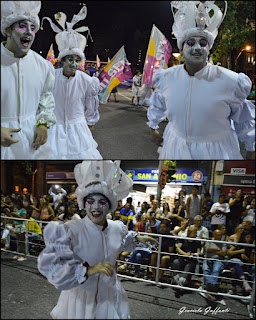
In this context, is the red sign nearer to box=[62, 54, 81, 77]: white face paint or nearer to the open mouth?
box=[62, 54, 81, 77]: white face paint

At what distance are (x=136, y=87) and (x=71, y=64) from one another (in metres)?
0.28

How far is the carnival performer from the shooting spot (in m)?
1.49

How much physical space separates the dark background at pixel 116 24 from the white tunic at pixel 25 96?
8 cm

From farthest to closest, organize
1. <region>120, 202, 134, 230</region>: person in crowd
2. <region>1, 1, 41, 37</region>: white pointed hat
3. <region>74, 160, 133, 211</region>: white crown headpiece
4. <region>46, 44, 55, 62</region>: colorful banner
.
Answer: <region>120, 202, 134, 230</region>: person in crowd < <region>74, 160, 133, 211</region>: white crown headpiece < <region>46, 44, 55, 62</region>: colorful banner < <region>1, 1, 41, 37</region>: white pointed hat

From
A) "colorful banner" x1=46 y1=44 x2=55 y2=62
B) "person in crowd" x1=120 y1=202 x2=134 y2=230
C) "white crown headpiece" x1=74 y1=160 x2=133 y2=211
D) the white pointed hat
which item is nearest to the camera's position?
the white pointed hat

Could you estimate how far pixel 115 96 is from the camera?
1.56 meters

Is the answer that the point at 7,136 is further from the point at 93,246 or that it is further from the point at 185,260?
the point at 185,260

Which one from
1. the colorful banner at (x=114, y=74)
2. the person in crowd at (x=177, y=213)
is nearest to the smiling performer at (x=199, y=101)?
the colorful banner at (x=114, y=74)

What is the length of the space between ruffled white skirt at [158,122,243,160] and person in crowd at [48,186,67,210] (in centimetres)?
48

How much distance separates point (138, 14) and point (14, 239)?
1.17m

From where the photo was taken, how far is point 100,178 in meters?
1.62

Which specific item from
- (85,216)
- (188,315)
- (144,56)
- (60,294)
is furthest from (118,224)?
(144,56)

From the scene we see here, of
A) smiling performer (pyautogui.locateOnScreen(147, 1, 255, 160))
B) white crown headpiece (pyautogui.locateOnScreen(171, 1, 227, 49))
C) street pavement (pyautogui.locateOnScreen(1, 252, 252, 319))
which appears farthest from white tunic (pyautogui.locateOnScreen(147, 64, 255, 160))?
street pavement (pyautogui.locateOnScreen(1, 252, 252, 319))

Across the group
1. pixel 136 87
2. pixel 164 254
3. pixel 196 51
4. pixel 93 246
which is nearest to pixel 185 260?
pixel 164 254
